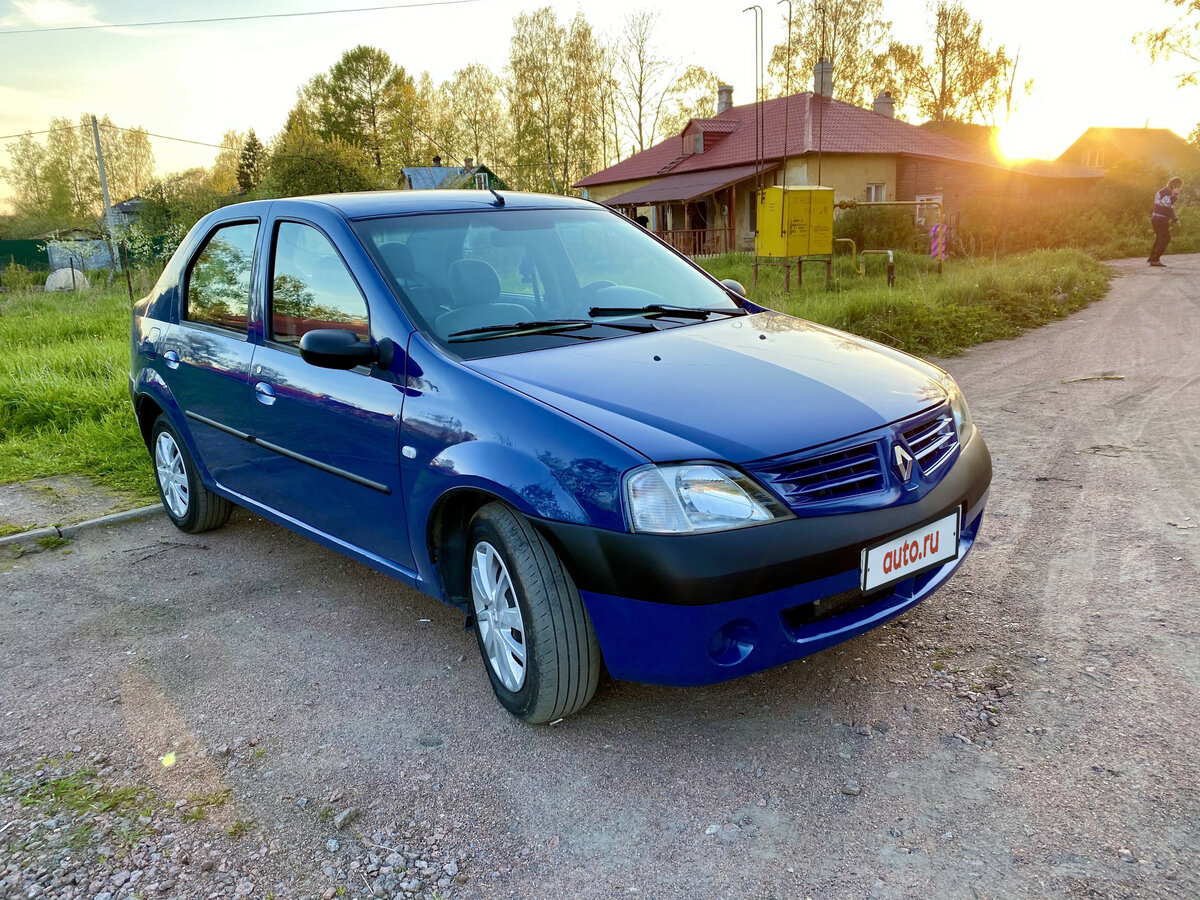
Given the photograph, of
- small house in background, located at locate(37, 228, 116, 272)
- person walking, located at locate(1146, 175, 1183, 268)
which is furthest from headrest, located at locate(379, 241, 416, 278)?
small house in background, located at locate(37, 228, 116, 272)

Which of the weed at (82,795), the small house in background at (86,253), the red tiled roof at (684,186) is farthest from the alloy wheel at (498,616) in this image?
the red tiled roof at (684,186)

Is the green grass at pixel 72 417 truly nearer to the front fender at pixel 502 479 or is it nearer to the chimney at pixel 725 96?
the front fender at pixel 502 479

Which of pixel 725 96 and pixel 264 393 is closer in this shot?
pixel 264 393

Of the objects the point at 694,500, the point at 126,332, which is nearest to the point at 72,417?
the point at 126,332

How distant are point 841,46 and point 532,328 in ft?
171

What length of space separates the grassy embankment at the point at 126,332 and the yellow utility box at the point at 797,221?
690 millimetres

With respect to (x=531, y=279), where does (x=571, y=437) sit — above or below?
below

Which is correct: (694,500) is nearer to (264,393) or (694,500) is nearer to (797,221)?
(264,393)

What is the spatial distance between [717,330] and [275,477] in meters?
2.02

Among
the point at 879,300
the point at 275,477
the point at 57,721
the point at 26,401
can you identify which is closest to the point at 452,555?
the point at 275,477

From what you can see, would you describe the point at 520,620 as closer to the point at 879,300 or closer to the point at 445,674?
the point at 445,674

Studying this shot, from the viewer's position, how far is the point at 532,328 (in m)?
3.26

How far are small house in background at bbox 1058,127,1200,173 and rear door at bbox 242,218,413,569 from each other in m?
68.4

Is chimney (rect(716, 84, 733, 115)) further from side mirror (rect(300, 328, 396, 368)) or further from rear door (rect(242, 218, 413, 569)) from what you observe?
side mirror (rect(300, 328, 396, 368))
